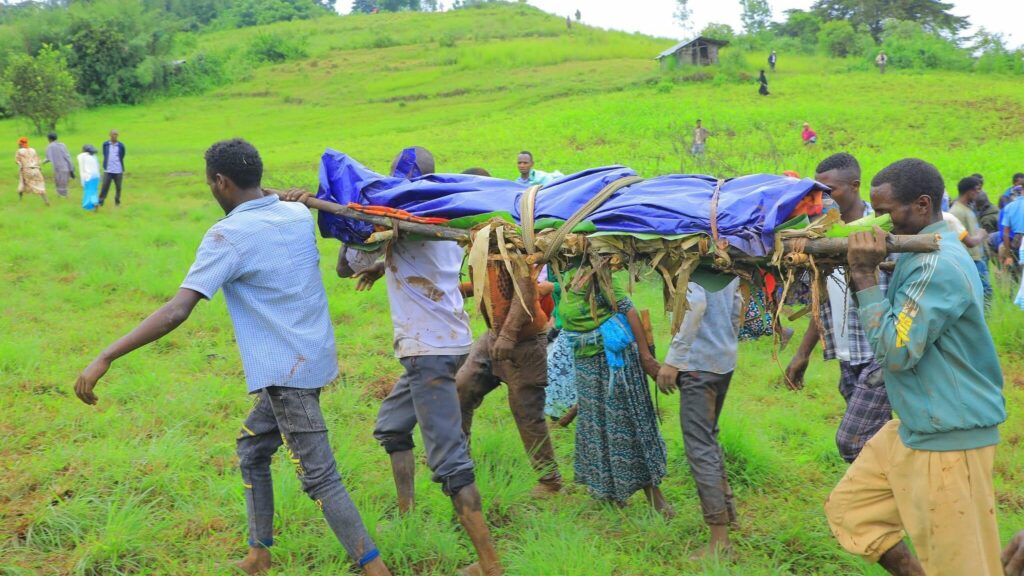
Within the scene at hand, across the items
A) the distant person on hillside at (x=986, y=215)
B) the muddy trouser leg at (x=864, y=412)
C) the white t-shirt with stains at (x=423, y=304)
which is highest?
the white t-shirt with stains at (x=423, y=304)

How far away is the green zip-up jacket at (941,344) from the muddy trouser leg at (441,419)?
5.81 feet

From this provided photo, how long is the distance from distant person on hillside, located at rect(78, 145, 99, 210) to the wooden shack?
28.9 metres

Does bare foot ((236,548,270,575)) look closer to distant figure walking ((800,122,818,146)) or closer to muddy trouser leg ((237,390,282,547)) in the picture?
muddy trouser leg ((237,390,282,547))

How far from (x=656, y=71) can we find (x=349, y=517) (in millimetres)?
37531

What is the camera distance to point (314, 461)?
3.62 meters

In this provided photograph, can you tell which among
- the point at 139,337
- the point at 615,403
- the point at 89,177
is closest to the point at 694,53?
the point at 89,177

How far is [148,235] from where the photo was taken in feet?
38.8

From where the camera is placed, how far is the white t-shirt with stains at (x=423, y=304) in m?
3.94

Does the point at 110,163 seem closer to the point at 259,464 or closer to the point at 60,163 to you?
the point at 60,163

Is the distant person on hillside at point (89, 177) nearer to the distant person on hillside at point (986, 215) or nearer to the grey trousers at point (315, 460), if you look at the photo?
the grey trousers at point (315, 460)

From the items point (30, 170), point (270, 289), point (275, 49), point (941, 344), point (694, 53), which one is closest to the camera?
point (941, 344)

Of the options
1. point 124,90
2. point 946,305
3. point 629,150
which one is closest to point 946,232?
point 946,305

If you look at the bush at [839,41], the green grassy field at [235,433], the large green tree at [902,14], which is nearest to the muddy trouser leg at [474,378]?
the green grassy field at [235,433]

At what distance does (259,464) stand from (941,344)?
275cm
